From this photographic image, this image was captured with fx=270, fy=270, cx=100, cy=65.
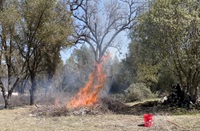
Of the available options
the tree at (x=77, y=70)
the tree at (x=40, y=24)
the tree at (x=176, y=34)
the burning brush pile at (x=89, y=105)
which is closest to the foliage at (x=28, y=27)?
the tree at (x=40, y=24)

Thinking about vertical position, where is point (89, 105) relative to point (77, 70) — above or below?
below

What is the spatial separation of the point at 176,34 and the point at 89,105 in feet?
16.3

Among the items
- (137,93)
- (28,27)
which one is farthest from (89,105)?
(137,93)

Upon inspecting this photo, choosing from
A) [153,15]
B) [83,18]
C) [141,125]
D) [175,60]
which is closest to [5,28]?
[153,15]

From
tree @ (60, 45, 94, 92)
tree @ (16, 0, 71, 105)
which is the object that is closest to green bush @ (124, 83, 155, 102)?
tree @ (60, 45, 94, 92)

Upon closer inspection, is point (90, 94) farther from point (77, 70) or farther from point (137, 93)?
point (77, 70)

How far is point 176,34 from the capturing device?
1186 cm

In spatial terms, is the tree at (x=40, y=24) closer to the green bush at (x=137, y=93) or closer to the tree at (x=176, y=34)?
the tree at (x=176, y=34)

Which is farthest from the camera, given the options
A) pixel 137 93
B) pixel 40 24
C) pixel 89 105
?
pixel 137 93

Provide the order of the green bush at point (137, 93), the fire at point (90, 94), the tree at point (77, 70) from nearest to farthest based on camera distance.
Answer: the fire at point (90, 94) < the green bush at point (137, 93) < the tree at point (77, 70)

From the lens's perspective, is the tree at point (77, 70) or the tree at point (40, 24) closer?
the tree at point (40, 24)

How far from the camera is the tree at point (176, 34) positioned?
38.4 feet

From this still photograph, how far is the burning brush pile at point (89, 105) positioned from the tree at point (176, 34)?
3.12 m

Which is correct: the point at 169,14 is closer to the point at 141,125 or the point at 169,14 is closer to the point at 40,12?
the point at 141,125
